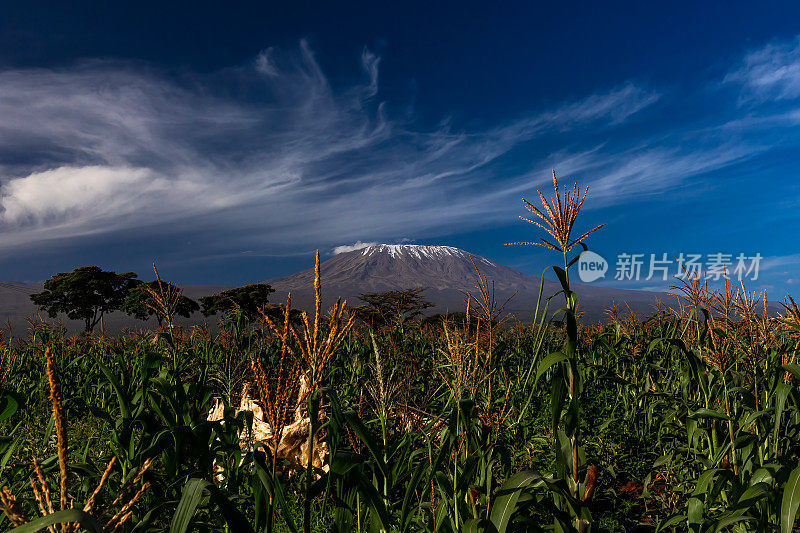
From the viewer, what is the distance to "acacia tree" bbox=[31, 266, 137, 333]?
162 feet

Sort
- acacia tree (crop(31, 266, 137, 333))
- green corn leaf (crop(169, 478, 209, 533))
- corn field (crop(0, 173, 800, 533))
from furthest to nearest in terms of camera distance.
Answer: acacia tree (crop(31, 266, 137, 333)), corn field (crop(0, 173, 800, 533)), green corn leaf (crop(169, 478, 209, 533))

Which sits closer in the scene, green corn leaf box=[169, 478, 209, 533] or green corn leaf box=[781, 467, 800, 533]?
green corn leaf box=[169, 478, 209, 533]

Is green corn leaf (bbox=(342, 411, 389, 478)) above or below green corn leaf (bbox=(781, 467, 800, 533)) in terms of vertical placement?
above

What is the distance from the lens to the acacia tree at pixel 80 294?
4934 centimetres

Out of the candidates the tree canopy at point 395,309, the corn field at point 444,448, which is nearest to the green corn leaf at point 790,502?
the corn field at point 444,448

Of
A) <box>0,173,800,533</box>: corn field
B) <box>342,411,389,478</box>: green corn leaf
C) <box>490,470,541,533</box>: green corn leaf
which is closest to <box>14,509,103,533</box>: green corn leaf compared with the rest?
<box>0,173,800,533</box>: corn field

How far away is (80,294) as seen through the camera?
49844 mm

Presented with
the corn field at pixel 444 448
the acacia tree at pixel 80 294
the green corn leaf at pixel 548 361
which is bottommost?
the acacia tree at pixel 80 294

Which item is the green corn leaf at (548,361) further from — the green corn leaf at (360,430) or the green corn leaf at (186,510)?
the green corn leaf at (186,510)

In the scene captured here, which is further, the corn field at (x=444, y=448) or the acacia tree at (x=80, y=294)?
the acacia tree at (x=80, y=294)

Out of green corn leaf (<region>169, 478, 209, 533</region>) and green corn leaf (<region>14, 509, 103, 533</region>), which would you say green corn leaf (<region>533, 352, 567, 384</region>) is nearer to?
green corn leaf (<region>169, 478, 209, 533</region>)

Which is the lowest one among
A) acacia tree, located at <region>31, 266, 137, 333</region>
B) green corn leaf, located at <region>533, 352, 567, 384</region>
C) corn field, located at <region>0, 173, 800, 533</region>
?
acacia tree, located at <region>31, 266, 137, 333</region>

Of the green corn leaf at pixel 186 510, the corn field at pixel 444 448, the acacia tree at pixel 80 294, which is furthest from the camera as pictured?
the acacia tree at pixel 80 294

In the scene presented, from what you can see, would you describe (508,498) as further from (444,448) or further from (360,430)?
(360,430)
